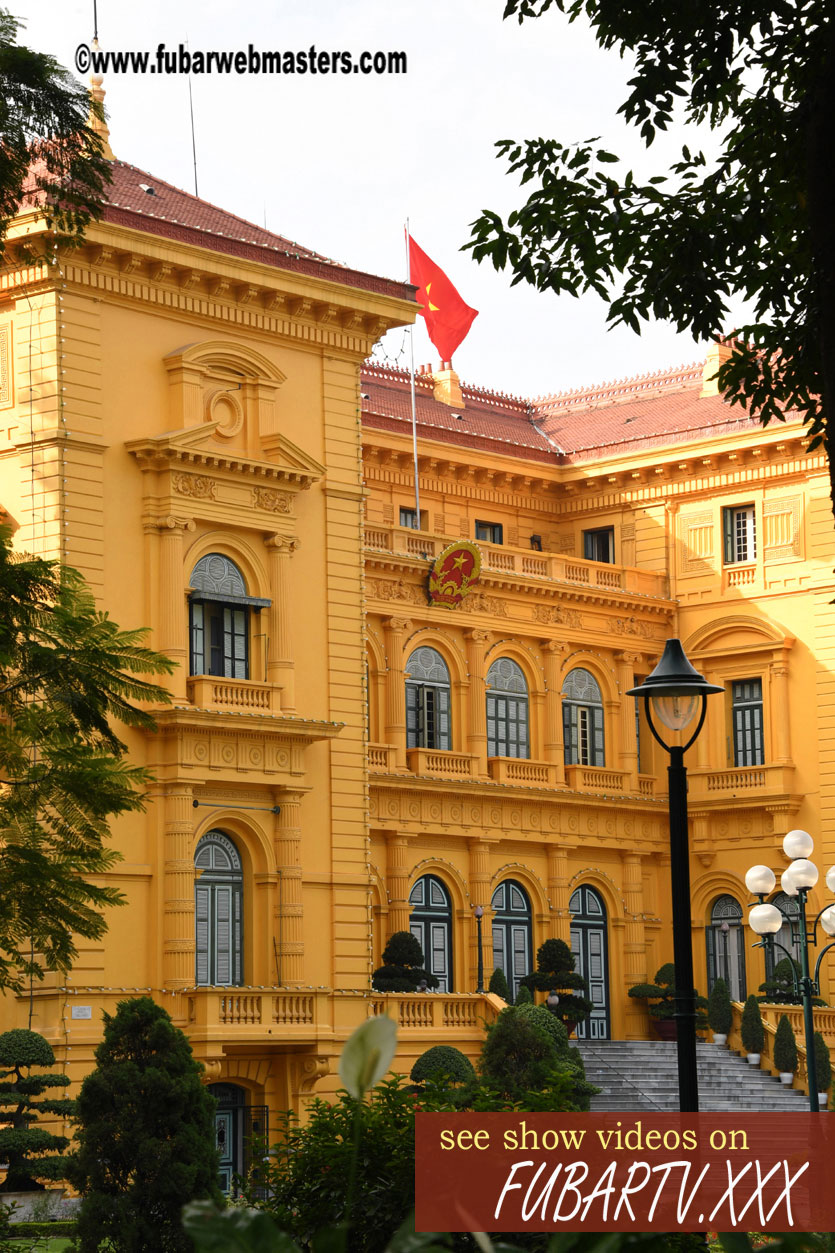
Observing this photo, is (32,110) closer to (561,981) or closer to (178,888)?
(178,888)

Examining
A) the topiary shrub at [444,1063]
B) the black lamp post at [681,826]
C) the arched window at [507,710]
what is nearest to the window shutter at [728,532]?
the arched window at [507,710]

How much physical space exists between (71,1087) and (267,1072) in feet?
13.5

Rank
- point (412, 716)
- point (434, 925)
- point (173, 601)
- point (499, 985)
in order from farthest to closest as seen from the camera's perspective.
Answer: point (412, 716) → point (434, 925) → point (499, 985) → point (173, 601)

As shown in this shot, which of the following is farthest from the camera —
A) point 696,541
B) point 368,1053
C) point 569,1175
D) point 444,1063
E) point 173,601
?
point 696,541

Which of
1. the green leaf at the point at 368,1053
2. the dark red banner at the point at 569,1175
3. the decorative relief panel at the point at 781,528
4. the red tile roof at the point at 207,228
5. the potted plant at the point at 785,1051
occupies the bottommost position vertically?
the potted plant at the point at 785,1051

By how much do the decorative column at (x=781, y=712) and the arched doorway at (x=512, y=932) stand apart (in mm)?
6598

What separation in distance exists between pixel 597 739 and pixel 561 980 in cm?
688

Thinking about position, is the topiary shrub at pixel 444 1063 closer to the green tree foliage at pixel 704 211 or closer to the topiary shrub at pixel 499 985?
the topiary shrub at pixel 499 985

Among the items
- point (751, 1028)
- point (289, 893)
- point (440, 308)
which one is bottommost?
point (751, 1028)

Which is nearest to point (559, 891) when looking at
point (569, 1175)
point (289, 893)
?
point (289, 893)

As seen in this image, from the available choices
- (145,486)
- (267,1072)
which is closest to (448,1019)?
(267,1072)

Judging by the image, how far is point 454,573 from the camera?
40.1m

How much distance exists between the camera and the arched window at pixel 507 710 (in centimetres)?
4150

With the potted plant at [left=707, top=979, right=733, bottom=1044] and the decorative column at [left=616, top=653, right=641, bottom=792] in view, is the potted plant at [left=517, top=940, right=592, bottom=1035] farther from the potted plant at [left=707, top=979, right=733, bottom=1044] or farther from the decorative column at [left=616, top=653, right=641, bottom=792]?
the decorative column at [left=616, top=653, right=641, bottom=792]
